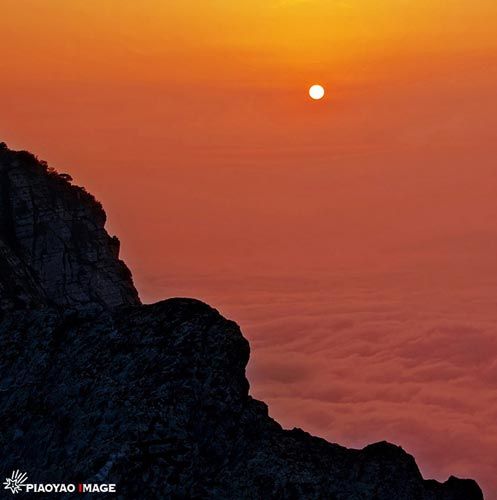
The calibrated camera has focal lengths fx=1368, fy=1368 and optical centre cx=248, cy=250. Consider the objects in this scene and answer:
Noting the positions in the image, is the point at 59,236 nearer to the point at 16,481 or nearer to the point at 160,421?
the point at 16,481

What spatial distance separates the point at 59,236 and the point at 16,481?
61.2m

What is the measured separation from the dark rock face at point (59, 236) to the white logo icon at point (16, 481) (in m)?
49.0

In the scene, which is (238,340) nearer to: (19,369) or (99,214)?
(19,369)

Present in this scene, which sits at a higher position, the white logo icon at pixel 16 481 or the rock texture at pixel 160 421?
the rock texture at pixel 160 421

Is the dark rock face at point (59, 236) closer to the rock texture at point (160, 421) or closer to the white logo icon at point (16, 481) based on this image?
the rock texture at point (160, 421)

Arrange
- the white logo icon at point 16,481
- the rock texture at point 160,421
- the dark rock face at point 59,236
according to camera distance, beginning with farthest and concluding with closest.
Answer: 1. the dark rock face at point 59,236
2. the white logo icon at point 16,481
3. the rock texture at point 160,421

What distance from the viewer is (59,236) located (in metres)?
114

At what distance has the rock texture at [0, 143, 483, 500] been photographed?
175 ft

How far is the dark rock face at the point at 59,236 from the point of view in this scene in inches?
4311

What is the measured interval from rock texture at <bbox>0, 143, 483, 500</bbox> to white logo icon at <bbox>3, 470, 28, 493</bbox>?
1.29ft

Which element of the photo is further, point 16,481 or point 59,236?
point 59,236

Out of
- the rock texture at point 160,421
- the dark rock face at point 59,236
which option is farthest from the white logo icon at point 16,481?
the dark rock face at point 59,236

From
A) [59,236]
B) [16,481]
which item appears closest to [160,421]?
[16,481]

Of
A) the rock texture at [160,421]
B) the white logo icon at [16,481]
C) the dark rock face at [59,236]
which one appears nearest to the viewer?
the rock texture at [160,421]
